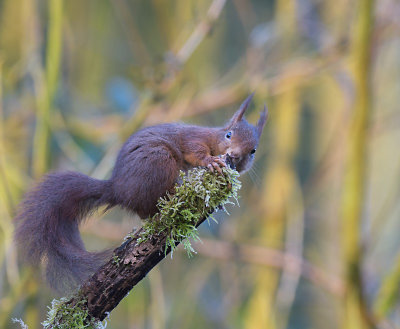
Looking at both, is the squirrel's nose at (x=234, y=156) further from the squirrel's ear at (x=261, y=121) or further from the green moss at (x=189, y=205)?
the green moss at (x=189, y=205)

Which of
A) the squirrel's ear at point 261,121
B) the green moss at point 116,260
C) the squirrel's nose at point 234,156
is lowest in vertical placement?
the squirrel's ear at point 261,121

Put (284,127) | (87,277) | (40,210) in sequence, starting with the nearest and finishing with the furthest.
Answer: (87,277), (40,210), (284,127)

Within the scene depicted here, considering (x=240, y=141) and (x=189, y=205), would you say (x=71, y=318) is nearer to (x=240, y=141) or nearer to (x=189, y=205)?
(x=189, y=205)

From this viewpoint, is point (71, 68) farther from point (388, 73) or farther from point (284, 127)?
point (388, 73)

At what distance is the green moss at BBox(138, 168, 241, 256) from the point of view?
5.65ft

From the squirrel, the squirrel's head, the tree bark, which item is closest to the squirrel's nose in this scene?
the squirrel's head

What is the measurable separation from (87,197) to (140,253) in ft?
1.77

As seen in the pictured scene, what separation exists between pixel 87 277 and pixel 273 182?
2856 mm

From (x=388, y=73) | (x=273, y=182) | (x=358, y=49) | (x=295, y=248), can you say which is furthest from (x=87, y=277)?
(x=388, y=73)

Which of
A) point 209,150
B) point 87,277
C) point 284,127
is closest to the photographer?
point 87,277

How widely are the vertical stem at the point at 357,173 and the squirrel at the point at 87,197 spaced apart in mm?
1258

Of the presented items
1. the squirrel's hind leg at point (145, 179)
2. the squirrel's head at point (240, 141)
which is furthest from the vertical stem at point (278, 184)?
the squirrel's hind leg at point (145, 179)

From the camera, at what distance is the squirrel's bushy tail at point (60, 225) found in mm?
1867

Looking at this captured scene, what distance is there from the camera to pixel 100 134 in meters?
4.38
